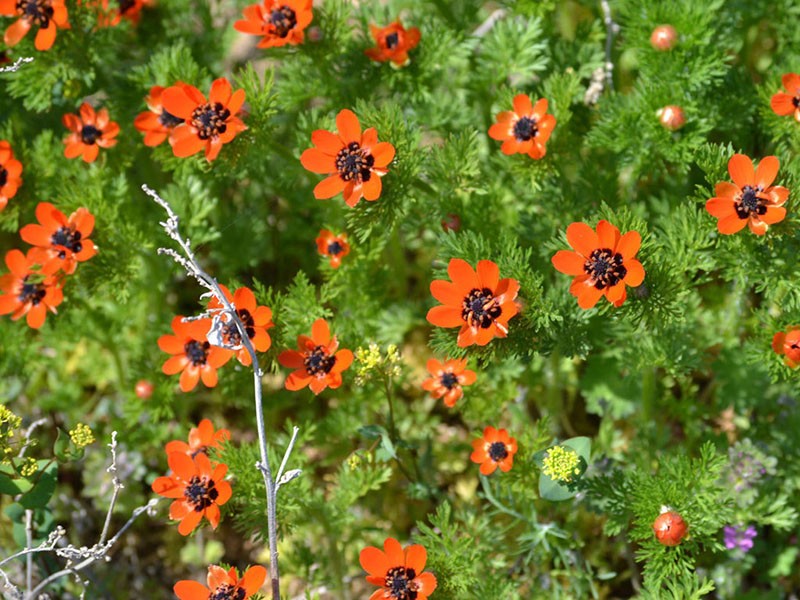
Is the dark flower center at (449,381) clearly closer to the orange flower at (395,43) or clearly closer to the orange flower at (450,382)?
the orange flower at (450,382)

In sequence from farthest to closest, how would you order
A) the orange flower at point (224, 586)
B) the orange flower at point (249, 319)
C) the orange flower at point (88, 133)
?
the orange flower at point (88, 133) → the orange flower at point (249, 319) → the orange flower at point (224, 586)

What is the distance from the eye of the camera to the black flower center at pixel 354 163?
2.66 metres

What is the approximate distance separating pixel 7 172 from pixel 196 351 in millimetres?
1034

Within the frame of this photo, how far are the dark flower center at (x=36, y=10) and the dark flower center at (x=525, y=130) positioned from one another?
5.76ft

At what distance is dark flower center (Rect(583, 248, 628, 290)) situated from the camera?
241 cm

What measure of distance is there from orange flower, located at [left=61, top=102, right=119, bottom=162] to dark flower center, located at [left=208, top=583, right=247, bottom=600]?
1.73 m

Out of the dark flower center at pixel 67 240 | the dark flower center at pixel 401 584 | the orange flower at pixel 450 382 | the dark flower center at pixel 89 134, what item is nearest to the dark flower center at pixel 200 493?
the dark flower center at pixel 401 584

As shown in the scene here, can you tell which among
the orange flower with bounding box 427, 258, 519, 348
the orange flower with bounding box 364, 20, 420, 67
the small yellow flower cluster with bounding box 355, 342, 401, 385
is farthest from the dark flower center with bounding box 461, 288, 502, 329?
the orange flower with bounding box 364, 20, 420, 67

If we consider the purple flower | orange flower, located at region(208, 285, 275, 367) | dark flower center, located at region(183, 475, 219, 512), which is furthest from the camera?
the purple flower

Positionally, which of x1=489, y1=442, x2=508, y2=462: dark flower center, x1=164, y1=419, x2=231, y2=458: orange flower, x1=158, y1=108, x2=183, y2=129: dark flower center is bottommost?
x1=489, y1=442, x2=508, y2=462: dark flower center

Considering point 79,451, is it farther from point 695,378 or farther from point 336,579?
point 695,378

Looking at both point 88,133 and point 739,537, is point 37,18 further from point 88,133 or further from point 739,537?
point 739,537

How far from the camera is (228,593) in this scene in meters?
2.38

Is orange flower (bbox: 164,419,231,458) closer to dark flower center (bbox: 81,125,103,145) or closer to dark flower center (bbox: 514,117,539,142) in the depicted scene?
dark flower center (bbox: 81,125,103,145)
